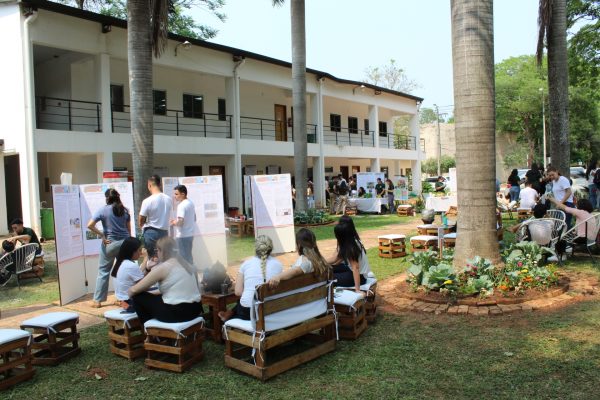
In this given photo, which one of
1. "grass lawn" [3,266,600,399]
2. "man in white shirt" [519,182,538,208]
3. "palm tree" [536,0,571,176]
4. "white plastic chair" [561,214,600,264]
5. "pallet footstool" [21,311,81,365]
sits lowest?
"grass lawn" [3,266,600,399]

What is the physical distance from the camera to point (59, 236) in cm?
704

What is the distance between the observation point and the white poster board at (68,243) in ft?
22.9

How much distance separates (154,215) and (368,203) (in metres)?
14.9

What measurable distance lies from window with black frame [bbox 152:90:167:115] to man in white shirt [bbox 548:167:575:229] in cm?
1462

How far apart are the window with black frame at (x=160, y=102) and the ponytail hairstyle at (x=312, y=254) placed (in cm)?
1597

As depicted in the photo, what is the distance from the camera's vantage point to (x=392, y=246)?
9766 mm

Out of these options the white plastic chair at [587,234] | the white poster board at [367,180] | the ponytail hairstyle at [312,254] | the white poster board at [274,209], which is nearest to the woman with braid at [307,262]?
the ponytail hairstyle at [312,254]

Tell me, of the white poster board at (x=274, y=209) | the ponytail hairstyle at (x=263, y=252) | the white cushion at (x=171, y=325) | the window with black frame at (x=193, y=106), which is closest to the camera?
the white cushion at (x=171, y=325)

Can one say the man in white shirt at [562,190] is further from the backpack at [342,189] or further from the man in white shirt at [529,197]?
the backpack at [342,189]

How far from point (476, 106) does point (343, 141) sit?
78.1 ft

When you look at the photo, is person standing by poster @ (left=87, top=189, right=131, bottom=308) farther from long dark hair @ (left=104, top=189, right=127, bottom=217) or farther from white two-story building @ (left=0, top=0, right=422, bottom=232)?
white two-story building @ (left=0, top=0, right=422, bottom=232)

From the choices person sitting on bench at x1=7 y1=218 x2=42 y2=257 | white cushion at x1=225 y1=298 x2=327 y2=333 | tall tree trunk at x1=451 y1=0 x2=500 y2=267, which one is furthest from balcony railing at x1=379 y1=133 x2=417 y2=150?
white cushion at x1=225 y1=298 x2=327 y2=333

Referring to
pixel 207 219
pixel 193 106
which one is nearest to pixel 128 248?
pixel 207 219

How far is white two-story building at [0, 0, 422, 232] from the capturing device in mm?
13469
